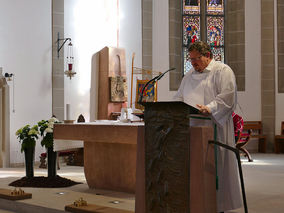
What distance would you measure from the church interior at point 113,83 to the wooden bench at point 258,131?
3 cm

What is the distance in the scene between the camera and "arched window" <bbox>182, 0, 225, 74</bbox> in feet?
44.8

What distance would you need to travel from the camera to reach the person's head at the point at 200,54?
4.53 m

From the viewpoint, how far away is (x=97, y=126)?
6.02 metres

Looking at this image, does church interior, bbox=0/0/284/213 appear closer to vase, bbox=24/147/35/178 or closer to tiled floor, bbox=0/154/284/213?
tiled floor, bbox=0/154/284/213

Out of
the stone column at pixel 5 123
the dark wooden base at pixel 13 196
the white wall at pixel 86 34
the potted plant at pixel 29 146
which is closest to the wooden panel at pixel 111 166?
the potted plant at pixel 29 146

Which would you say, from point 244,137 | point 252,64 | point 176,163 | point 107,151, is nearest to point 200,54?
point 176,163

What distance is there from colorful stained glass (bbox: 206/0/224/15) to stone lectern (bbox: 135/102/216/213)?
10424 millimetres

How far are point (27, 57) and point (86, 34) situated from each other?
67.0 inches

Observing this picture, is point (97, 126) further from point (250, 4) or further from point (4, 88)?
point (250, 4)

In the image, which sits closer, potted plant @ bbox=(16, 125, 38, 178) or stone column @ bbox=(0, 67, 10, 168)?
potted plant @ bbox=(16, 125, 38, 178)

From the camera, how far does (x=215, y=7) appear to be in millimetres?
13820

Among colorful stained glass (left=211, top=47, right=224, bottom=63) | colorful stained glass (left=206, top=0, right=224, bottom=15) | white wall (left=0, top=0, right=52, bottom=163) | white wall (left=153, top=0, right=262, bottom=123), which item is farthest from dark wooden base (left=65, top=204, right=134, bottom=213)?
colorful stained glass (left=206, top=0, right=224, bottom=15)

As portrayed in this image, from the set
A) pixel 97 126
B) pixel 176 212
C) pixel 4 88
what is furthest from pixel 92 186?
pixel 4 88

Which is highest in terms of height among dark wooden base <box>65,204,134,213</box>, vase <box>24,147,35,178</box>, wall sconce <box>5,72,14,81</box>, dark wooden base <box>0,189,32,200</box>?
wall sconce <box>5,72,14,81</box>
